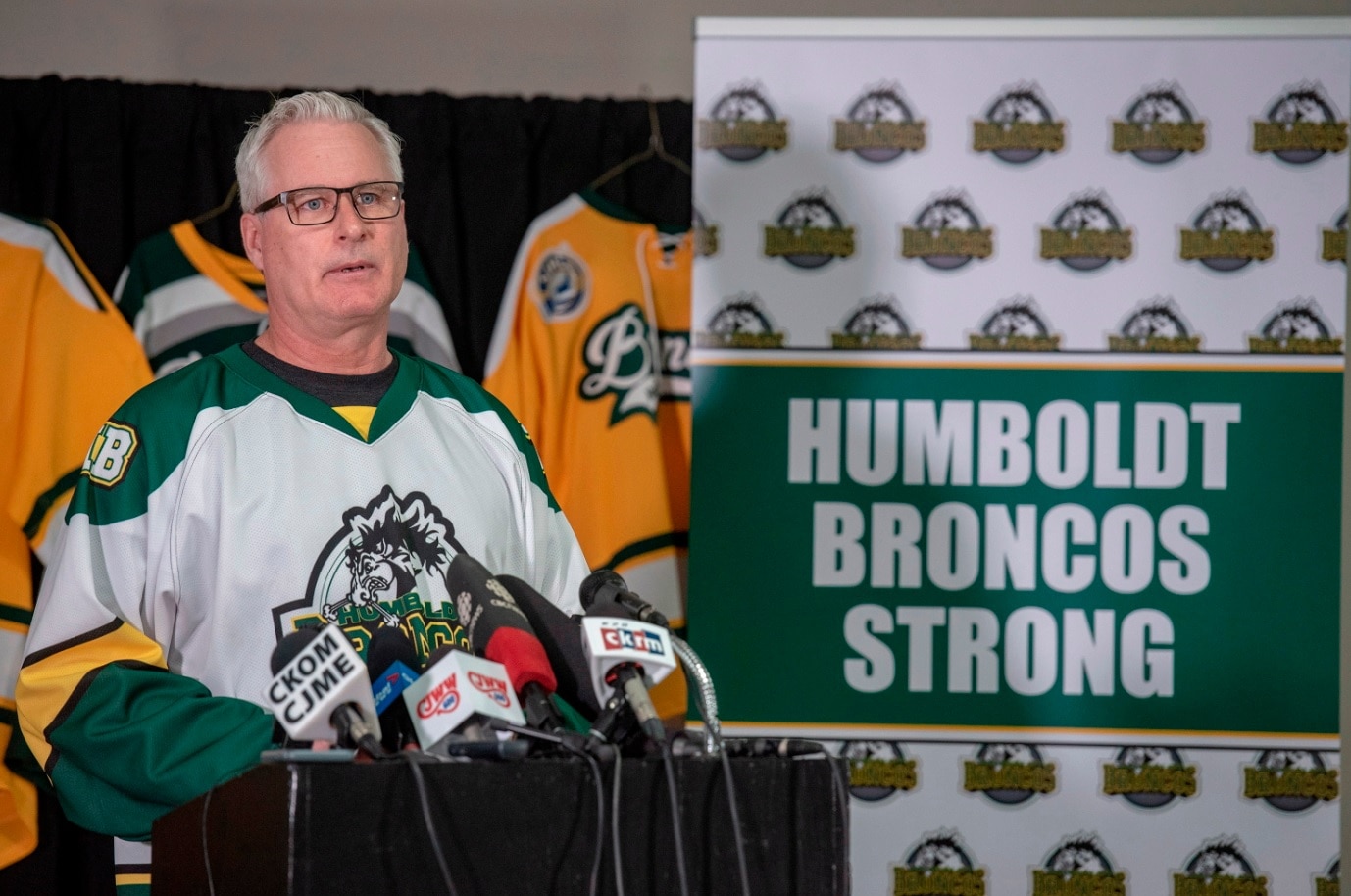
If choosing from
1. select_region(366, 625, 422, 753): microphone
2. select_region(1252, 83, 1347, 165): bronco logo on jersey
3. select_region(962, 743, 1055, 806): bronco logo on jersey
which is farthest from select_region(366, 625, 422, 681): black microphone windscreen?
select_region(1252, 83, 1347, 165): bronco logo on jersey

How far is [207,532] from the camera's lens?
1.66 meters

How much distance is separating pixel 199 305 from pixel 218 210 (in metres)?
0.21

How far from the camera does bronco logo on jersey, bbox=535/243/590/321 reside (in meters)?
2.94

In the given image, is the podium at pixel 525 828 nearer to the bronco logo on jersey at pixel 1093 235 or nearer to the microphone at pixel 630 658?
the microphone at pixel 630 658

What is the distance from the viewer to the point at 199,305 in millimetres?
2869

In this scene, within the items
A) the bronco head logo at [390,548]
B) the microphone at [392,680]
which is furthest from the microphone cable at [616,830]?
the bronco head logo at [390,548]

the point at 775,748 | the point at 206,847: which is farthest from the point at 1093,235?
the point at 206,847

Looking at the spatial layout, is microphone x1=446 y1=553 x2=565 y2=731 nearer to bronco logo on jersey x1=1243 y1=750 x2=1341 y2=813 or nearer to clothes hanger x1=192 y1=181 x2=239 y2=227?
bronco logo on jersey x1=1243 y1=750 x2=1341 y2=813

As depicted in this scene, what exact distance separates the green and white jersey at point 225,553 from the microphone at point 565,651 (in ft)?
1.13

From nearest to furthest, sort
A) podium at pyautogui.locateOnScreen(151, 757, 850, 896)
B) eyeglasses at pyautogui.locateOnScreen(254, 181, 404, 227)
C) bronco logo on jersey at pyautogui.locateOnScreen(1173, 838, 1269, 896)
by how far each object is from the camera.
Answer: podium at pyautogui.locateOnScreen(151, 757, 850, 896) → eyeglasses at pyautogui.locateOnScreen(254, 181, 404, 227) → bronco logo on jersey at pyautogui.locateOnScreen(1173, 838, 1269, 896)

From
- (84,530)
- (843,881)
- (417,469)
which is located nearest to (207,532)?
(84,530)

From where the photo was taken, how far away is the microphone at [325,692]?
1058 mm

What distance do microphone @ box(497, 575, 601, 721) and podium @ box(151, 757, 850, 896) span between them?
174mm

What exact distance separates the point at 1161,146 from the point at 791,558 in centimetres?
96
